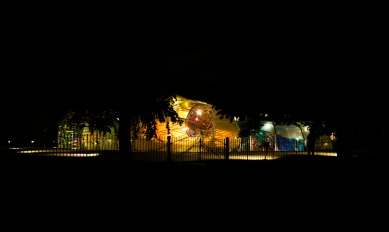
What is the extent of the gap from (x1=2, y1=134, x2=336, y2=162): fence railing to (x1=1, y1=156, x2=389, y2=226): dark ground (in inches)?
257

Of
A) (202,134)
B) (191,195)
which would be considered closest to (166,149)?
(202,134)

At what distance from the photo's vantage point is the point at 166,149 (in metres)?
27.5

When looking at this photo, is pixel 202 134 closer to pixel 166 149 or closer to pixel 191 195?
pixel 166 149

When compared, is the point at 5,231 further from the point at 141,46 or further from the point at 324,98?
the point at 324,98

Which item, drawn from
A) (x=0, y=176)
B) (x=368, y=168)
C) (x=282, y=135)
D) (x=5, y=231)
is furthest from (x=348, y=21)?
(x=282, y=135)

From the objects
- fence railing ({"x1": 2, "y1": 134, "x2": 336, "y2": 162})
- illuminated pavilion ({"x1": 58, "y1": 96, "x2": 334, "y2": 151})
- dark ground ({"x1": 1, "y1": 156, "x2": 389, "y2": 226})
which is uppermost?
illuminated pavilion ({"x1": 58, "y1": 96, "x2": 334, "y2": 151})

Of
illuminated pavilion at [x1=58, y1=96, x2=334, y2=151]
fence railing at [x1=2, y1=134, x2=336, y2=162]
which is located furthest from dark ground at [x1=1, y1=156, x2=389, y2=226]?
illuminated pavilion at [x1=58, y1=96, x2=334, y2=151]

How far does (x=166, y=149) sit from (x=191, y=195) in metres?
17.4

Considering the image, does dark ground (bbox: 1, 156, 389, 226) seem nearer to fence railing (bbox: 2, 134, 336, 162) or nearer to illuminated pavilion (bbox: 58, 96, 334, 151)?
fence railing (bbox: 2, 134, 336, 162)

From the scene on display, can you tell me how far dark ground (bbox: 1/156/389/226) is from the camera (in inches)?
314

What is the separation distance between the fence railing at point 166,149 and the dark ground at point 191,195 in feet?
21.4

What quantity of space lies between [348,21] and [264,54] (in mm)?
2870

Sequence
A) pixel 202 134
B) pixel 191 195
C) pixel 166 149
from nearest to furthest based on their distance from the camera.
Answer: pixel 191 195 → pixel 166 149 → pixel 202 134

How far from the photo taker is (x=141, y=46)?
9.03m
